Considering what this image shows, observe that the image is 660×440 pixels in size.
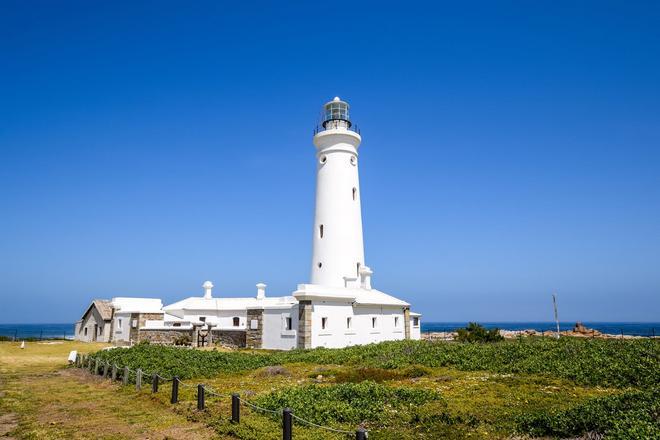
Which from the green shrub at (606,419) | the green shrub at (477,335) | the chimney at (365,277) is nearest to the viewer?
the green shrub at (606,419)

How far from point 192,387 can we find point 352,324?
15.3 meters

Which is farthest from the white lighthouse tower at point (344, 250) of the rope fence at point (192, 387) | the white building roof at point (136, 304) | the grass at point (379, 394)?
the white building roof at point (136, 304)

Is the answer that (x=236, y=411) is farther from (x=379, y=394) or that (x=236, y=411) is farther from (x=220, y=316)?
(x=220, y=316)

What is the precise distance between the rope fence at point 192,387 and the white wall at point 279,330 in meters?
10.7

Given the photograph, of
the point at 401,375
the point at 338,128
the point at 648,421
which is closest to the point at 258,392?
the point at 401,375

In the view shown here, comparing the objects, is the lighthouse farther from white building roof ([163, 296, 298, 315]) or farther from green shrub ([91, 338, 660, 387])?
green shrub ([91, 338, 660, 387])

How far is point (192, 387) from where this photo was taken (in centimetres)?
1595

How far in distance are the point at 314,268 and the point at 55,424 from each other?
22.6 m

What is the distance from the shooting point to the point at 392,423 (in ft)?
34.5

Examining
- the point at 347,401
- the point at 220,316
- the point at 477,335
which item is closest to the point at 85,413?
the point at 347,401

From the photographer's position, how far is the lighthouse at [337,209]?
3284 centimetres

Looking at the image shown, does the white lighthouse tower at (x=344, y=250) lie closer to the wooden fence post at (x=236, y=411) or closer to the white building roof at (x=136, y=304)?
the white building roof at (x=136, y=304)

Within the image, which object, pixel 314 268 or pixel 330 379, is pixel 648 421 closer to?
pixel 330 379

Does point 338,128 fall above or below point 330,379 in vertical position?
above
